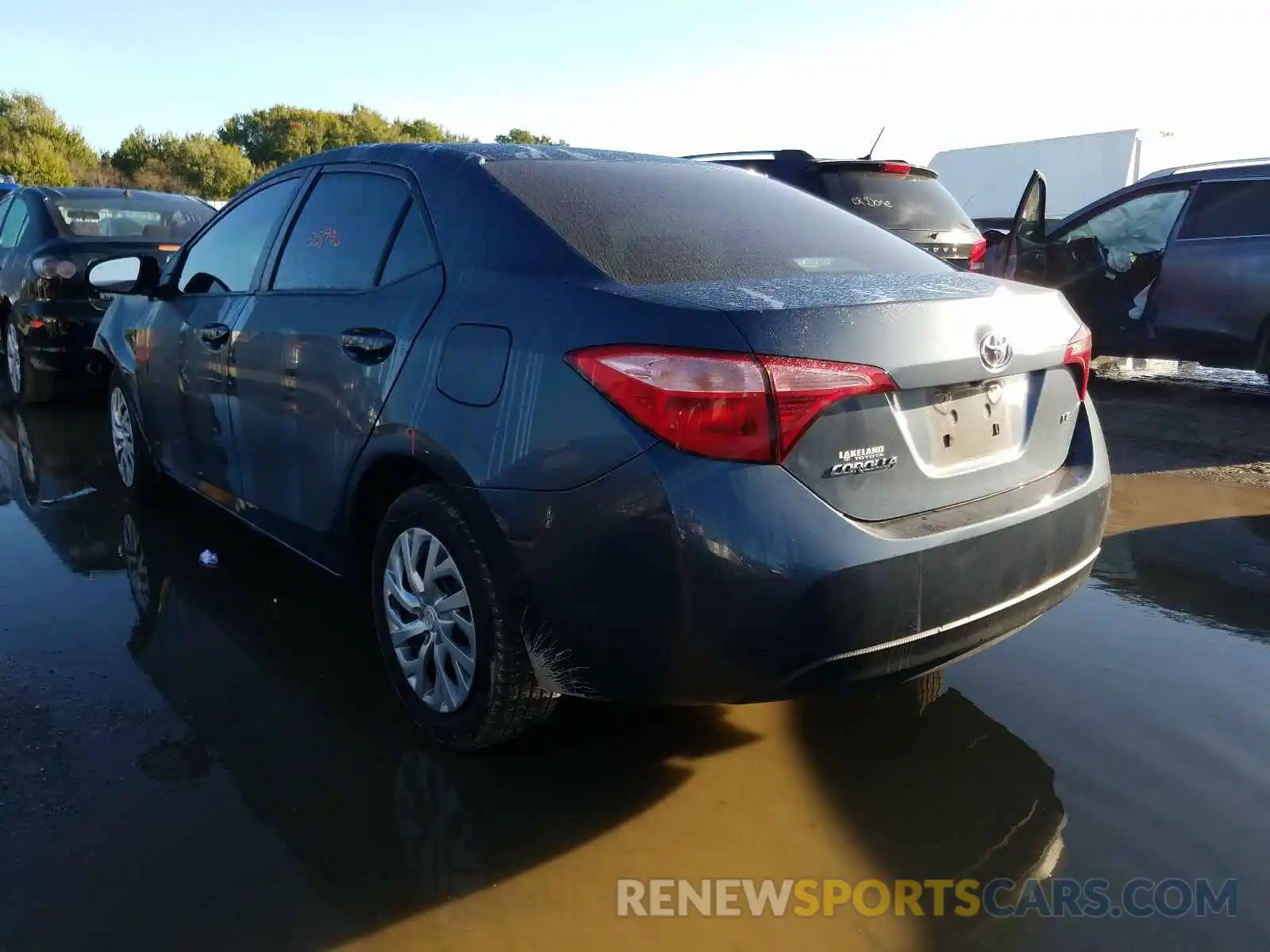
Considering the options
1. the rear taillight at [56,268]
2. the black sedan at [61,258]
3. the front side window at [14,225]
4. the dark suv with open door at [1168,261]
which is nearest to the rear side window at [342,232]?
the black sedan at [61,258]

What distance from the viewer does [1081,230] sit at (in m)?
8.38

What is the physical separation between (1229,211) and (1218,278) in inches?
21.6

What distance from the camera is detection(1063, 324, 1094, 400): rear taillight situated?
8.91 ft

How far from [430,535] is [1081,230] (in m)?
7.49

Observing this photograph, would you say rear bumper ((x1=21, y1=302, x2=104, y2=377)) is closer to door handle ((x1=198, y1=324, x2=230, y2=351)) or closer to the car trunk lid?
door handle ((x1=198, y1=324, x2=230, y2=351))

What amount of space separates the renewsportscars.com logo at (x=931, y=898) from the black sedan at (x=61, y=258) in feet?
19.6

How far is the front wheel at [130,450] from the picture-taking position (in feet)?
15.7

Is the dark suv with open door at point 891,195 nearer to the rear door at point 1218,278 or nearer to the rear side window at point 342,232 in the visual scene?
the rear door at point 1218,278

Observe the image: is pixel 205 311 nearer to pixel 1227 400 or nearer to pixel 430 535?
pixel 430 535

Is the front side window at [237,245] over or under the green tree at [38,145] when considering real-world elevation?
under

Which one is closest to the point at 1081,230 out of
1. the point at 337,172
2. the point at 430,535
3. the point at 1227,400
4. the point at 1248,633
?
the point at 1227,400

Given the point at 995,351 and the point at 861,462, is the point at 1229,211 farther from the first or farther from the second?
the point at 861,462

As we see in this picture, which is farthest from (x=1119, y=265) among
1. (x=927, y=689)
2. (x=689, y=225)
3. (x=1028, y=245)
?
(x=689, y=225)

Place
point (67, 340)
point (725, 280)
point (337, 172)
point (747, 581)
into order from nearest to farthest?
1. point (747, 581)
2. point (725, 280)
3. point (337, 172)
4. point (67, 340)
